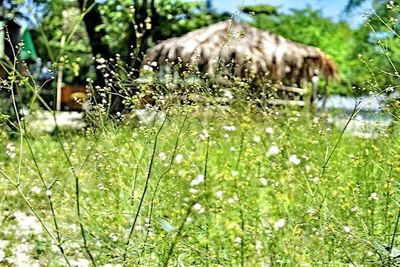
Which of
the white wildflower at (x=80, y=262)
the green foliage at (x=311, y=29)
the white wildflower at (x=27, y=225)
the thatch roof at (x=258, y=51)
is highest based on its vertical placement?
the white wildflower at (x=80, y=262)

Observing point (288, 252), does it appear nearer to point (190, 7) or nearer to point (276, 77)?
point (276, 77)

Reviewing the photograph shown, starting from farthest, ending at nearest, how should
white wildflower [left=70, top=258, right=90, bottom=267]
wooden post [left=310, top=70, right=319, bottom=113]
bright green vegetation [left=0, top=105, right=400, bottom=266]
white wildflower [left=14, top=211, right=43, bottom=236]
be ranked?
wooden post [left=310, top=70, right=319, bottom=113] → white wildflower [left=14, top=211, right=43, bottom=236] → white wildflower [left=70, top=258, right=90, bottom=267] → bright green vegetation [left=0, top=105, right=400, bottom=266]

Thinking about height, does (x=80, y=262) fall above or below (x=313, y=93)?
above

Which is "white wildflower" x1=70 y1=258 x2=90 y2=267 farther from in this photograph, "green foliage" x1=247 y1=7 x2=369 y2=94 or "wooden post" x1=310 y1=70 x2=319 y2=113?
"green foliage" x1=247 y1=7 x2=369 y2=94

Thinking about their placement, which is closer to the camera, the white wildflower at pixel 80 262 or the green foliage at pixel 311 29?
the white wildflower at pixel 80 262

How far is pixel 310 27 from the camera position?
1975cm

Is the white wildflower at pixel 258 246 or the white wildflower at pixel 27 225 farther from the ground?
the white wildflower at pixel 258 246

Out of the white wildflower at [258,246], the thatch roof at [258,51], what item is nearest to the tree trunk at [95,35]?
the thatch roof at [258,51]

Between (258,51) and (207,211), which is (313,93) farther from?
(207,211)

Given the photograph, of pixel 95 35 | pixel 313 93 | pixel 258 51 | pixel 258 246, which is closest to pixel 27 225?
pixel 258 246

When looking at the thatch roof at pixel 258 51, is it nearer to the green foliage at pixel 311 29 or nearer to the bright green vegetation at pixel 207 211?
the bright green vegetation at pixel 207 211

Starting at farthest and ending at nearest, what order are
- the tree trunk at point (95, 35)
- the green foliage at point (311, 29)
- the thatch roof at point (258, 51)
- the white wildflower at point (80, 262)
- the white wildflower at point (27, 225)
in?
the green foliage at point (311, 29) < the tree trunk at point (95, 35) < the thatch roof at point (258, 51) < the white wildflower at point (27, 225) < the white wildflower at point (80, 262)

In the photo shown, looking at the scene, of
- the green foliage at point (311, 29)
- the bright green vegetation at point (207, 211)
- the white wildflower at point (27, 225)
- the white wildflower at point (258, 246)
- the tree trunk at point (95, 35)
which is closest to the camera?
the bright green vegetation at point (207, 211)

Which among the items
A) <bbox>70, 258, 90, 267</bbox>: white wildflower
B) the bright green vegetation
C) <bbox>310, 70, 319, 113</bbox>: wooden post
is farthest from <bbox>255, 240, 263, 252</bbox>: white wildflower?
<bbox>310, 70, 319, 113</bbox>: wooden post
